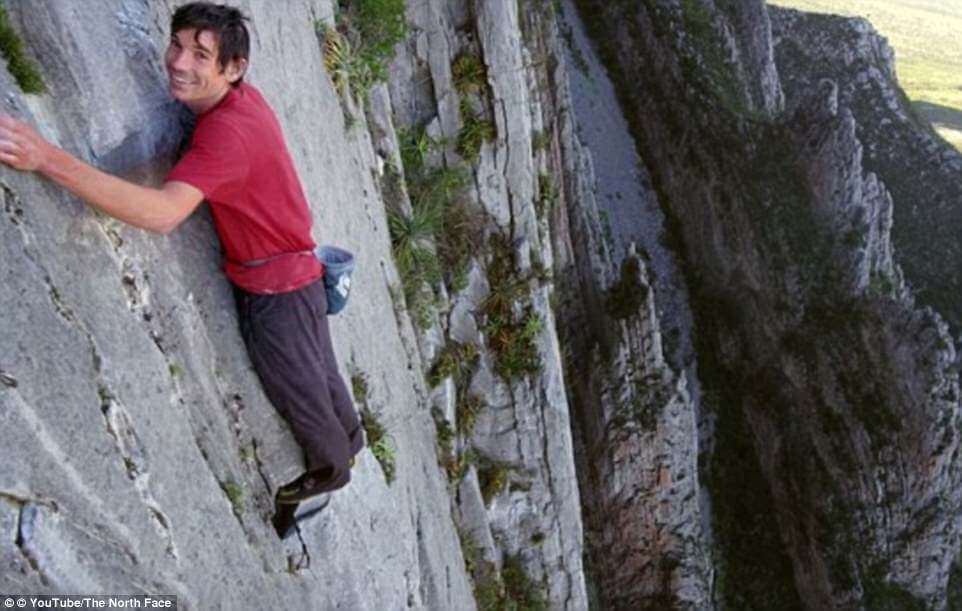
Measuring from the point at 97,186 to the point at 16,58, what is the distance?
1030 millimetres

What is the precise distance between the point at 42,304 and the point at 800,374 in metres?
28.8

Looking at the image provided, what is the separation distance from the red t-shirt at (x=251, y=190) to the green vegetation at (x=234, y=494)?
1563mm

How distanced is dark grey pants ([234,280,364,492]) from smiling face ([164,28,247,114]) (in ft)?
5.21

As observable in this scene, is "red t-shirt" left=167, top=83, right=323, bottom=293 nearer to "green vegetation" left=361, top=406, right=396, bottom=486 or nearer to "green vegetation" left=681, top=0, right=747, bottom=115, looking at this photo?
"green vegetation" left=361, top=406, right=396, bottom=486

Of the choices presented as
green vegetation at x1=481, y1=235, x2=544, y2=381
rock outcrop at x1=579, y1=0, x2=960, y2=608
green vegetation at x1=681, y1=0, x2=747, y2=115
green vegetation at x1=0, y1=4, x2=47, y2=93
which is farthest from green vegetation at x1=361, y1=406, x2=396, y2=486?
green vegetation at x1=681, y1=0, x2=747, y2=115

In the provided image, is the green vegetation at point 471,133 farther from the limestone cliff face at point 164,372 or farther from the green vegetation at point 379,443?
the green vegetation at point 379,443

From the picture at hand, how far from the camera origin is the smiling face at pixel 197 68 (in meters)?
4.26

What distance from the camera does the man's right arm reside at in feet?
11.8

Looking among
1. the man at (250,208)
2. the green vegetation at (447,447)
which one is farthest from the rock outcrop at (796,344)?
the man at (250,208)

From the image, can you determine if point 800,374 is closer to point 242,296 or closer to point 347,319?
point 347,319

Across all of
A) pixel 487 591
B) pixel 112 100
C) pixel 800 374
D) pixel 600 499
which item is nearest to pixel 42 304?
pixel 112 100

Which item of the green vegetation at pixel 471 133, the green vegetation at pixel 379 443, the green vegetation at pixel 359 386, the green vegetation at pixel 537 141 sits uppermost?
the green vegetation at pixel 471 133

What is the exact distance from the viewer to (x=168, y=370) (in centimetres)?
501

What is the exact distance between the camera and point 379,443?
28.6 feet
